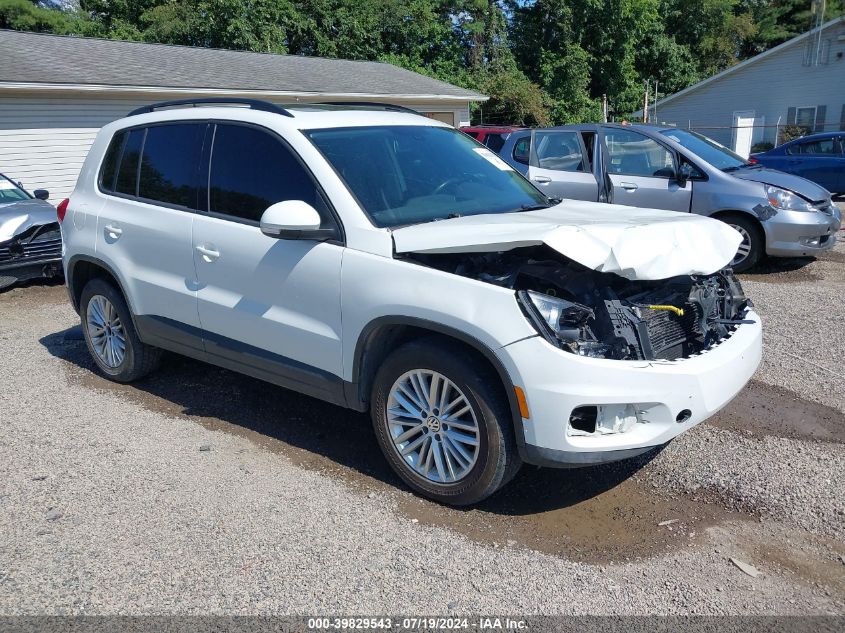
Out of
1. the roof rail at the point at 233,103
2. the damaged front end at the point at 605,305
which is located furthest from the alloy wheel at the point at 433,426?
the roof rail at the point at 233,103

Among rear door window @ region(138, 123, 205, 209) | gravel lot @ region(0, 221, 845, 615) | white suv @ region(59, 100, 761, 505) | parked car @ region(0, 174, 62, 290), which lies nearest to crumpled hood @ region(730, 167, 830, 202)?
gravel lot @ region(0, 221, 845, 615)

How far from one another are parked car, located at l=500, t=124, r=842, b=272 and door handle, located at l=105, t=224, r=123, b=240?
561 cm

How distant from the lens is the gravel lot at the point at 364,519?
10.3 feet

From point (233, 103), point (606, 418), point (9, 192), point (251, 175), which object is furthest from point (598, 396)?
point (9, 192)

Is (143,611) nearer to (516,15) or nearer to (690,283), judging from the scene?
(690,283)

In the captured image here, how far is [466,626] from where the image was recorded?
9.66 feet

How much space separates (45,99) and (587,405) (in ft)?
47.7

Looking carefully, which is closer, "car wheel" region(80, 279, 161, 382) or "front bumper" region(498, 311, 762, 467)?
"front bumper" region(498, 311, 762, 467)

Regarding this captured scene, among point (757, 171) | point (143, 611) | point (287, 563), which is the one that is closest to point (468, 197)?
point (287, 563)

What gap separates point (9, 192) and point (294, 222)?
8.11 m

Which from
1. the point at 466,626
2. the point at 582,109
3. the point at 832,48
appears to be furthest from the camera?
the point at 582,109

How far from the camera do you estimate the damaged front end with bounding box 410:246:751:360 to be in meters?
3.44

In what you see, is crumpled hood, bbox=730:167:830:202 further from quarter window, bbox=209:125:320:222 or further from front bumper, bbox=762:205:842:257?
quarter window, bbox=209:125:320:222

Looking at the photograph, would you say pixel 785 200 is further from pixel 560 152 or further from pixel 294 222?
pixel 294 222
